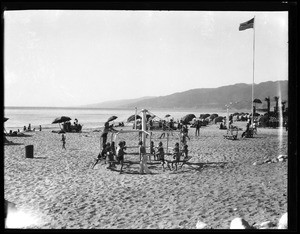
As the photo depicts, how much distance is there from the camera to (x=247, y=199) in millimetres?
6871

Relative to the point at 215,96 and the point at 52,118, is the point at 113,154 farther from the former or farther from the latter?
the point at 215,96

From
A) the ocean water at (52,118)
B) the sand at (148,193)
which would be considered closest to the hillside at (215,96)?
the ocean water at (52,118)

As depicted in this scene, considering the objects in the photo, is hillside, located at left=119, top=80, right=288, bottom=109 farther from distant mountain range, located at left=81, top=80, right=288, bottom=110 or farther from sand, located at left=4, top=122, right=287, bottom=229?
sand, located at left=4, top=122, right=287, bottom=229

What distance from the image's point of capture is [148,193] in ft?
25.2

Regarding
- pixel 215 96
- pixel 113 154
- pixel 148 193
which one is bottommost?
pixel 148 193

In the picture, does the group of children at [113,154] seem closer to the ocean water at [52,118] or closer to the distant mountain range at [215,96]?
the ocean water at [52,118]

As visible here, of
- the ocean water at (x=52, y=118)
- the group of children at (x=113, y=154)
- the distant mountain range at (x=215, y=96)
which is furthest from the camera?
the distant mountain range at (x=215, y=96)

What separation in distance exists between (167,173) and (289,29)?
6.53m

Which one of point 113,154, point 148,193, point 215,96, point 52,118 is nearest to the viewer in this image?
point 148,193

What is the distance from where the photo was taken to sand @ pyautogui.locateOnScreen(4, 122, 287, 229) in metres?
6.10

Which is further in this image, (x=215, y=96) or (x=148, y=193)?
(x=215, y=96)

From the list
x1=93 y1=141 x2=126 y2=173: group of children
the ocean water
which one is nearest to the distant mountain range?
the ocean water

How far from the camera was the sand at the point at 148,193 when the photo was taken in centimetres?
610

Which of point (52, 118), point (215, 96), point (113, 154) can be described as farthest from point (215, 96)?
point (113, 154)
